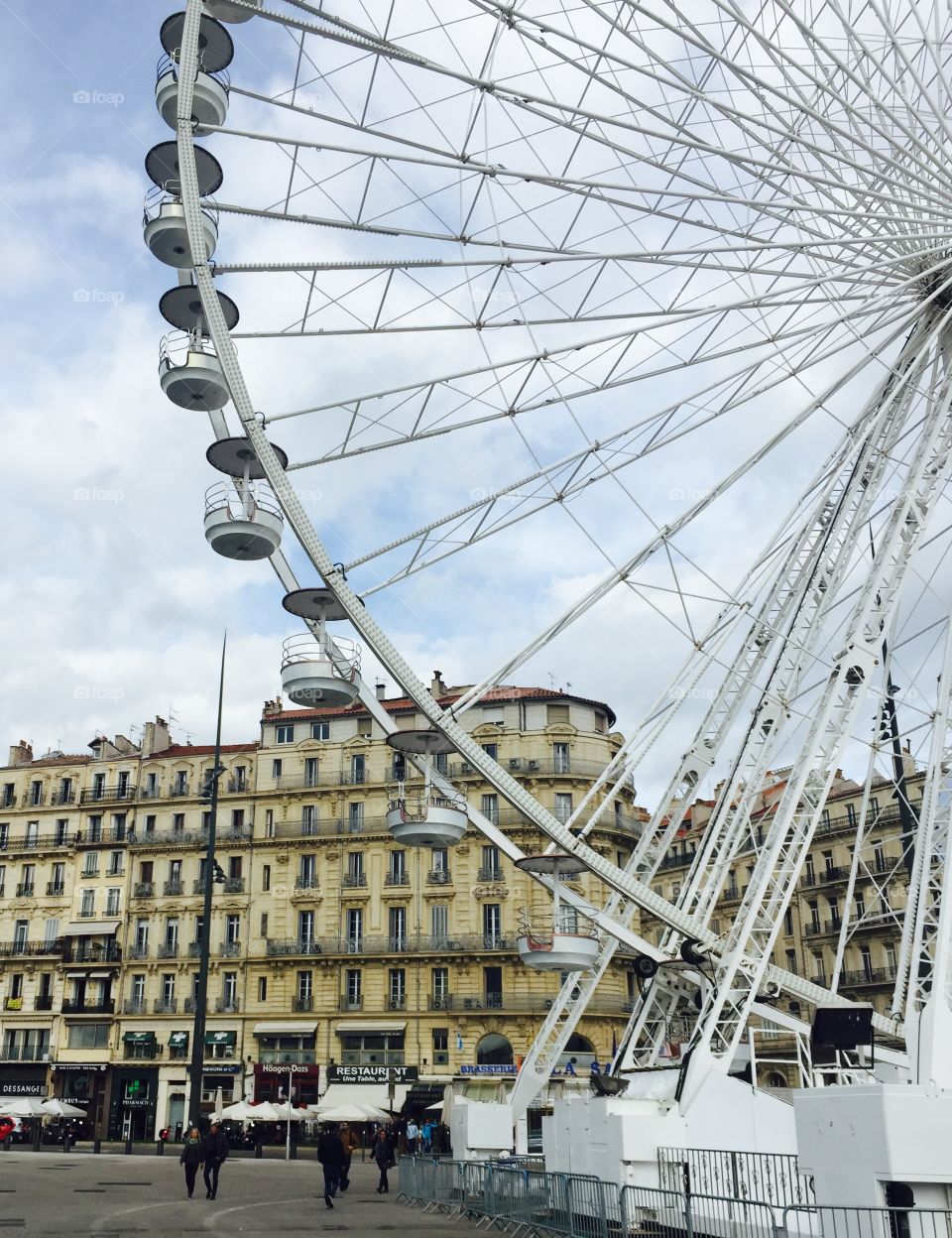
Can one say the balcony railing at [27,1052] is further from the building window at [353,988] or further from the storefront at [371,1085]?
the building window at [353,988]

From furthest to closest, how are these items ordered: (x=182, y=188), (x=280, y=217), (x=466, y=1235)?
(x=182, y=188)
(x=280, y=217)
(x=466, y=1235)

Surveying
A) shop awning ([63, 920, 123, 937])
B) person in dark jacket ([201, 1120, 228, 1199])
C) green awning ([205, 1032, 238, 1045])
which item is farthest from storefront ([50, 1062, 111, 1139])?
person in dark jacket ([201, 1120, 228, 1199])

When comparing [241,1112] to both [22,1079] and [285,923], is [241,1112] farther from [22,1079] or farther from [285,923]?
[22,1079]

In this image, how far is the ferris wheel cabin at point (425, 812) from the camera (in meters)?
22.5

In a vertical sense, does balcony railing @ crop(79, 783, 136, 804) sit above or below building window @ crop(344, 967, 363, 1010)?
above

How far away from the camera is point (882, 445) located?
24.3m

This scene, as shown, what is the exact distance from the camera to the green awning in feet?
190

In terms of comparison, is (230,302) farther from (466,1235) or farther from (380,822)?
(380,822)

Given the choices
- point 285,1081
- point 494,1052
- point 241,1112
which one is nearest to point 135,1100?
point 285,1081

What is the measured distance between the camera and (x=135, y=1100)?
194 ft

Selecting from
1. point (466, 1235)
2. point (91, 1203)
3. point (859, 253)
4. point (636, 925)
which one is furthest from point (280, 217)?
point (636, 925)

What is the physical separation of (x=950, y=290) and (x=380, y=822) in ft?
134

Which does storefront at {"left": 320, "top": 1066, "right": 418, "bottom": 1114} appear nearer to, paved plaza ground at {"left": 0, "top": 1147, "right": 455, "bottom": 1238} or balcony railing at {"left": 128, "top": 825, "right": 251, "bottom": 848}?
balcony railing at {"left": 128, "top": 825, "right": 251, "bottom": 848}

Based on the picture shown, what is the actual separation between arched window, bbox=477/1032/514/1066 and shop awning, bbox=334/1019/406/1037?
3.68 meters
